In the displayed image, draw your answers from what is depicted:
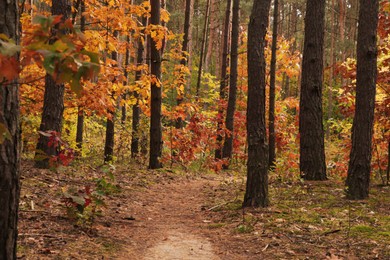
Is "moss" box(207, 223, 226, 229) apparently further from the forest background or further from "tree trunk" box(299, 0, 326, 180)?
"tree trunk" box(299, 0, 326, 180)

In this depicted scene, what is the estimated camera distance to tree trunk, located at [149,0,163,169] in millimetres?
11891

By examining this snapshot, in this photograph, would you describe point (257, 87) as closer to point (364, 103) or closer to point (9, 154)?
point (364, 103)

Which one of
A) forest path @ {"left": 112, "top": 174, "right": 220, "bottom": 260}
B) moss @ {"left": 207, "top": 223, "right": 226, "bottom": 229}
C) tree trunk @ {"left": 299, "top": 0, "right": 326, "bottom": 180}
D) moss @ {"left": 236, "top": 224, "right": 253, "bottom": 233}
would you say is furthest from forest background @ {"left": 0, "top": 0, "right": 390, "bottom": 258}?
moss @ {"left": 236, "top": 224, "right": 253, "bottom": 233}

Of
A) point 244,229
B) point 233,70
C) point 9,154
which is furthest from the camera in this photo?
point 233,70

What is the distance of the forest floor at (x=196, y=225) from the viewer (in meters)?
4.61

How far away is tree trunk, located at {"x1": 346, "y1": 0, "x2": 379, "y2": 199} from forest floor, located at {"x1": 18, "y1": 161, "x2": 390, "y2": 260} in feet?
1.45

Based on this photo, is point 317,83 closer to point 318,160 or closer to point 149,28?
point 318,160

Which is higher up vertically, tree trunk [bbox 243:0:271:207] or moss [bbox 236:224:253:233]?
tree trunk [bbox 243:0:271:207]

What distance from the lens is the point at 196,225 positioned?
626 centimetres

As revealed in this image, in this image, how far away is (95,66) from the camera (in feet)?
6.08

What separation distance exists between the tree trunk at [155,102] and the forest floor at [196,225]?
366 centimetres

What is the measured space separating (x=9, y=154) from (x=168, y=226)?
385cm

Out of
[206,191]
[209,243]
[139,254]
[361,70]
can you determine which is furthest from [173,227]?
[361,70]

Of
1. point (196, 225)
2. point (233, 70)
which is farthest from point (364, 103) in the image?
point (233, 70)
